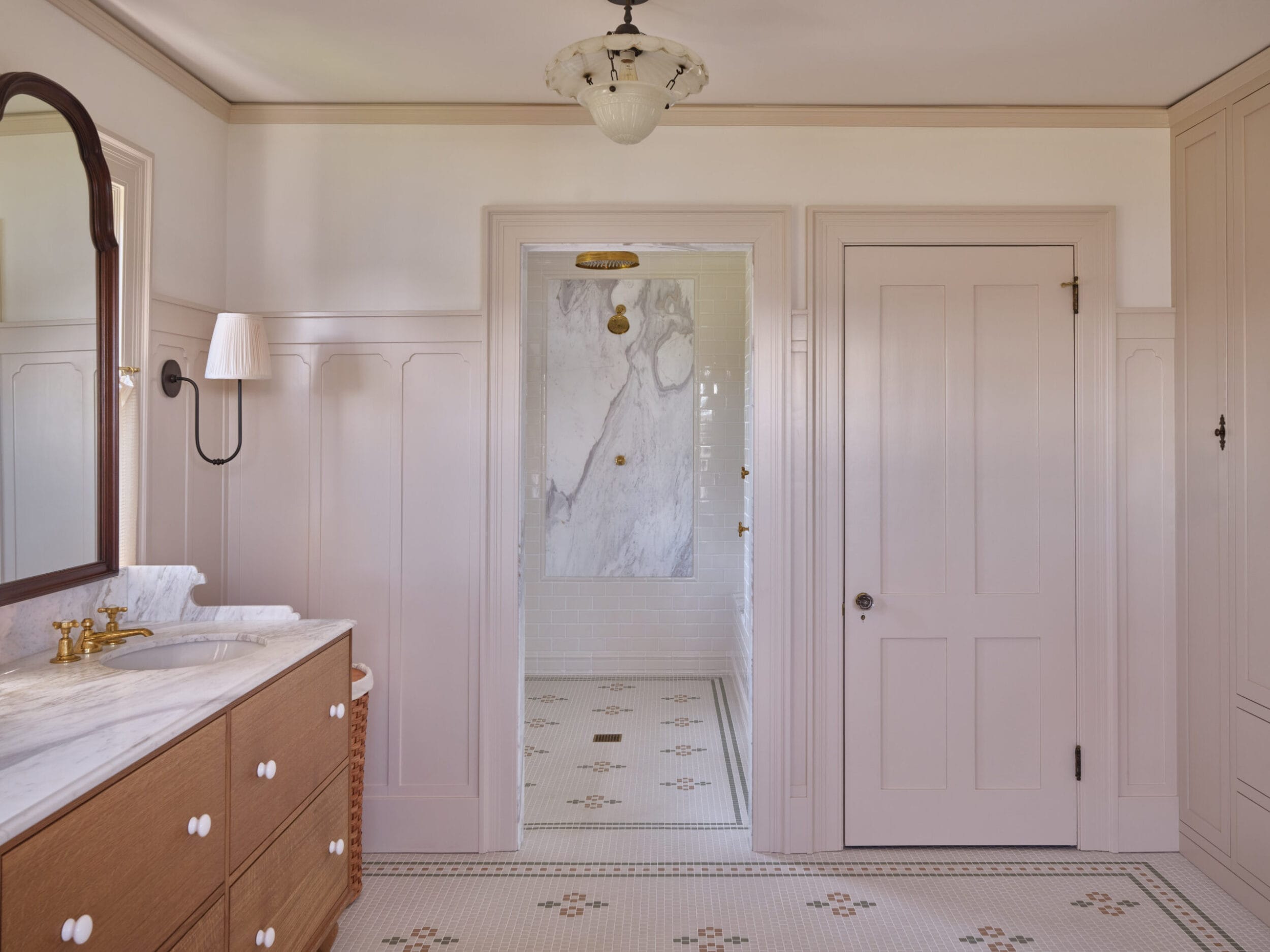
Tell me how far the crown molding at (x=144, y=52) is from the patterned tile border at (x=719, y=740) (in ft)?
9.22

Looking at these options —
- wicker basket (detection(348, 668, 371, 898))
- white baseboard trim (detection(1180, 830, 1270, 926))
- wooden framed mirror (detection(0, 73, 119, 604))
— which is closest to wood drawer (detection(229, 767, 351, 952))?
→ wicker basket (detection(348, 668, 371, 898))

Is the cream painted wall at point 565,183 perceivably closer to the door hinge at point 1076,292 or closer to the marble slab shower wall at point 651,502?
the door hinge at point 1076,292

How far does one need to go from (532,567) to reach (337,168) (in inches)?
111

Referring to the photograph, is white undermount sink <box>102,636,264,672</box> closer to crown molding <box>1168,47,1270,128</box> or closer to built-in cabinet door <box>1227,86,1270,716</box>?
built-in cabinet door <box>1227,86,1270,716</box>

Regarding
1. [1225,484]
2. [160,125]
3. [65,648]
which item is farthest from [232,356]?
[1225,484]

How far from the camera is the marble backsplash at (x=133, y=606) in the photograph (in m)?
2.05

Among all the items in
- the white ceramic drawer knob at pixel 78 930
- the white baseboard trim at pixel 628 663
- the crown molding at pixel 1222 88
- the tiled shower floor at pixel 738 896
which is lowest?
the tiled shower floor at pixel 738 896

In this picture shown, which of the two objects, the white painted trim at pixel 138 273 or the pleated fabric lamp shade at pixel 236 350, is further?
the pleated fabric lamp shade at pixel 236 350

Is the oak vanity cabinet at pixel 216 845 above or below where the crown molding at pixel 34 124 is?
below

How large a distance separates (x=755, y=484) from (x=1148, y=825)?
1.84 metres

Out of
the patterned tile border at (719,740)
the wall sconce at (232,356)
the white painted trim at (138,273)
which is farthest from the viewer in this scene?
the patterned tile border at (719,740)

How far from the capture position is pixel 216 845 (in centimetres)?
175

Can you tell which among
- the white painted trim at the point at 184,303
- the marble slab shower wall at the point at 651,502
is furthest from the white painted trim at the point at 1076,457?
the marble slab shower wall at the point at 651,502

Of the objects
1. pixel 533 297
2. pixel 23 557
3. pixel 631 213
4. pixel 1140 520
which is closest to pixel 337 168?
pixel 631 213
